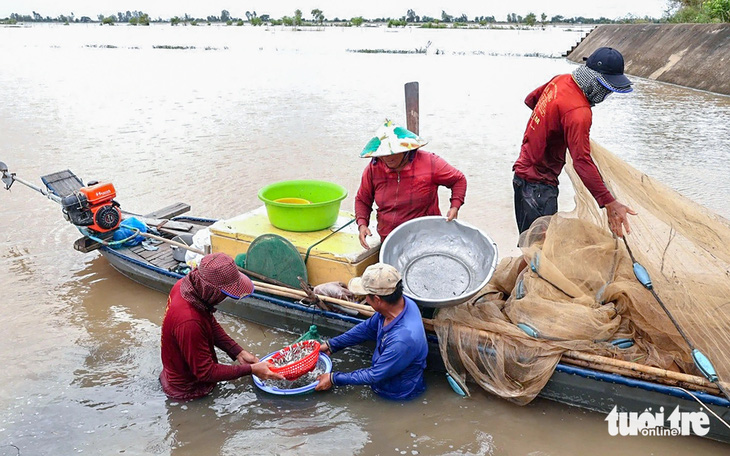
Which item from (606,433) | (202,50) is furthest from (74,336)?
(202,50)

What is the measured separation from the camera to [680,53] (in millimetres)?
20703

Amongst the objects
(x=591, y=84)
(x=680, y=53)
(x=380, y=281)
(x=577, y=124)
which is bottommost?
(x=680, y=53)

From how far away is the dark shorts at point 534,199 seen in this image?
4461 mm

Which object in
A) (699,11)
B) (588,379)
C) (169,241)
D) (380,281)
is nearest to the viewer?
(380,281)

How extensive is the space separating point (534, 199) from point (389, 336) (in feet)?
6.07

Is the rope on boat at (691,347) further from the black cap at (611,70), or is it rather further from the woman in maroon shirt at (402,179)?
the woman in maroon shirt at (402,179)

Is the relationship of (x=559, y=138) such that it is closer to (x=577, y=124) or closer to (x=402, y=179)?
(x=577, y=124)

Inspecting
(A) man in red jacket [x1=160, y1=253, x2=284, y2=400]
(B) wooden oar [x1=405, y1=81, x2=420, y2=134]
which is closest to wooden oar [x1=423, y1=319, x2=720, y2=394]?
(A) man in red jacket [x1=160, y1=253, x2=284, y2=400]

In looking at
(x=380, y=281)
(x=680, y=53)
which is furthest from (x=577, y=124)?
(x=680, y=53)

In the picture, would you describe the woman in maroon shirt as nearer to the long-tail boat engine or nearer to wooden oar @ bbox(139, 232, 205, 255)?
wooden oar @ bbox(139, 232, 205, 255)

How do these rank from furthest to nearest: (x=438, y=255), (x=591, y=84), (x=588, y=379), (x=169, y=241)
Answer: (x=169, y=241) → (x=438, y=255) → (x=591, y=84) → (x=588, y=379)

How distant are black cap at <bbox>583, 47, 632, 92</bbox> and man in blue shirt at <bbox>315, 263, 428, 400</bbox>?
2047 millimetres

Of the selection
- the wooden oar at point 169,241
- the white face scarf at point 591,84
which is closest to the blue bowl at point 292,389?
the wooden oar at point 169,241

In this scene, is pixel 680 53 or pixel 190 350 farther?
pixel 680 53
